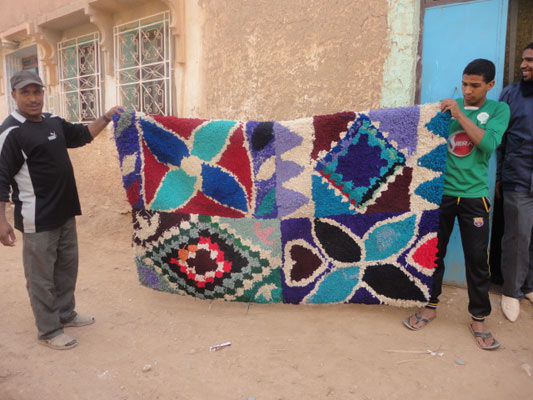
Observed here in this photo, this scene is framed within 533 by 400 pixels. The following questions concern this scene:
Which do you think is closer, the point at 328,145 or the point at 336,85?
the point at 328,145

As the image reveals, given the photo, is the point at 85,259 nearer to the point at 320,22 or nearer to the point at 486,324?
the point at 320,22

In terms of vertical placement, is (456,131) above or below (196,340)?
above

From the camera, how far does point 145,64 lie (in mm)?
5352

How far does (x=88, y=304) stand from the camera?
122 inches

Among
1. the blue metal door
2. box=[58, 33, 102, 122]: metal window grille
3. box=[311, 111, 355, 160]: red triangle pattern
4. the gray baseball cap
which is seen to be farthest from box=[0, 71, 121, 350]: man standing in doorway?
box=[58, 33, 102, 122]: metal window grille

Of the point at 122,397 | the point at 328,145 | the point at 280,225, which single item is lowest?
the point at 122,397

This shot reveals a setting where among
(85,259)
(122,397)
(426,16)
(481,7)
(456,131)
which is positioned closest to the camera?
(122,397)

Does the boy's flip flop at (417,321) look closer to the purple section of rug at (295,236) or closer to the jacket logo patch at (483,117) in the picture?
the purple section of rug at (295,236)

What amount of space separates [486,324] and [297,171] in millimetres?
1665

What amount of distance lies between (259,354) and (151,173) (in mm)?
1483

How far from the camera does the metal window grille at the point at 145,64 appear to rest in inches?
201

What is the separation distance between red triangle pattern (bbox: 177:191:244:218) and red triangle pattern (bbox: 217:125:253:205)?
0.56 feet

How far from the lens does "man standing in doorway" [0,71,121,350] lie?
2.30m

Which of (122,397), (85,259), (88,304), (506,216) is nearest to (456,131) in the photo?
(506,216)
